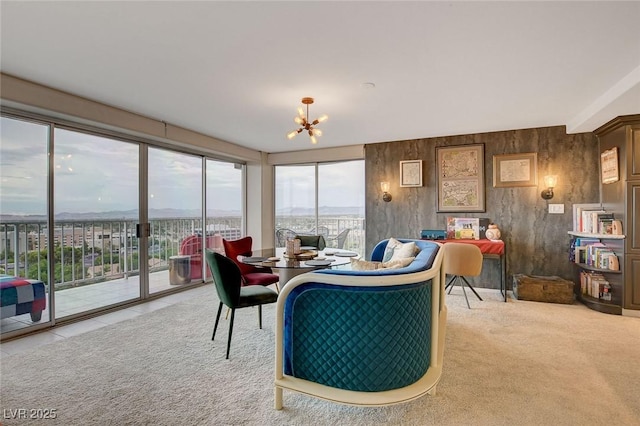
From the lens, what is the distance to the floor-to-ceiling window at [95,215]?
315cm

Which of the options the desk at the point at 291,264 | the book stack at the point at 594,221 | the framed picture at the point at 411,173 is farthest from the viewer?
the framed picture at the point at 411,173

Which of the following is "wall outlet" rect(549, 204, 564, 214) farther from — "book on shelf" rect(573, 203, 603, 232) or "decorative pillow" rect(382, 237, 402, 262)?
"decorative pillow" rect(382, 237, 402, 262)

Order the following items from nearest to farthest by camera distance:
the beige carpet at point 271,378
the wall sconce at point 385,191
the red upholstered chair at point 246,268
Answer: the beige carpet at point 271,378, the red upholstered chair at point 246,268, the wall sconce at point 385,191

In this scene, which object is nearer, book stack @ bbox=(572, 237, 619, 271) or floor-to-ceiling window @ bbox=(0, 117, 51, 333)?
floor-to-ceiling window @ bbox=(0, 117, 51, 333)

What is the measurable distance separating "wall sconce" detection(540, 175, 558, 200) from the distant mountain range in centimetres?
276

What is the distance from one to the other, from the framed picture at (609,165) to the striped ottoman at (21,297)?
21.3 ft

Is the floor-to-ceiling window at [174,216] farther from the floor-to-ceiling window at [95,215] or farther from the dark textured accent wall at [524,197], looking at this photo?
the dark textured accent wall at [524,197]


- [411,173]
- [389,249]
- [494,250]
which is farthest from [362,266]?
[411,173]

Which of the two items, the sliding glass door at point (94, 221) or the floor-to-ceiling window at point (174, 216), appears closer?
the sliding glass door at point (94, 221)

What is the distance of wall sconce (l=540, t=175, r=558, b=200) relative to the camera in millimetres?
Answer: 4387

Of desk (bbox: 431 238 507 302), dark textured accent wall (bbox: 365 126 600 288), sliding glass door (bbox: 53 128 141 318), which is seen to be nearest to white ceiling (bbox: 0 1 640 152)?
dark textured accent wall (bbox: 365 126 600 288)

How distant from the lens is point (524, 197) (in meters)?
4.64

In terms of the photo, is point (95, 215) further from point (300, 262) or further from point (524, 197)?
point (524, 197)

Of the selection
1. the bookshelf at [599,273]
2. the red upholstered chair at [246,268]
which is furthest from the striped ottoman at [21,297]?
the bookshelf at [599,273]
